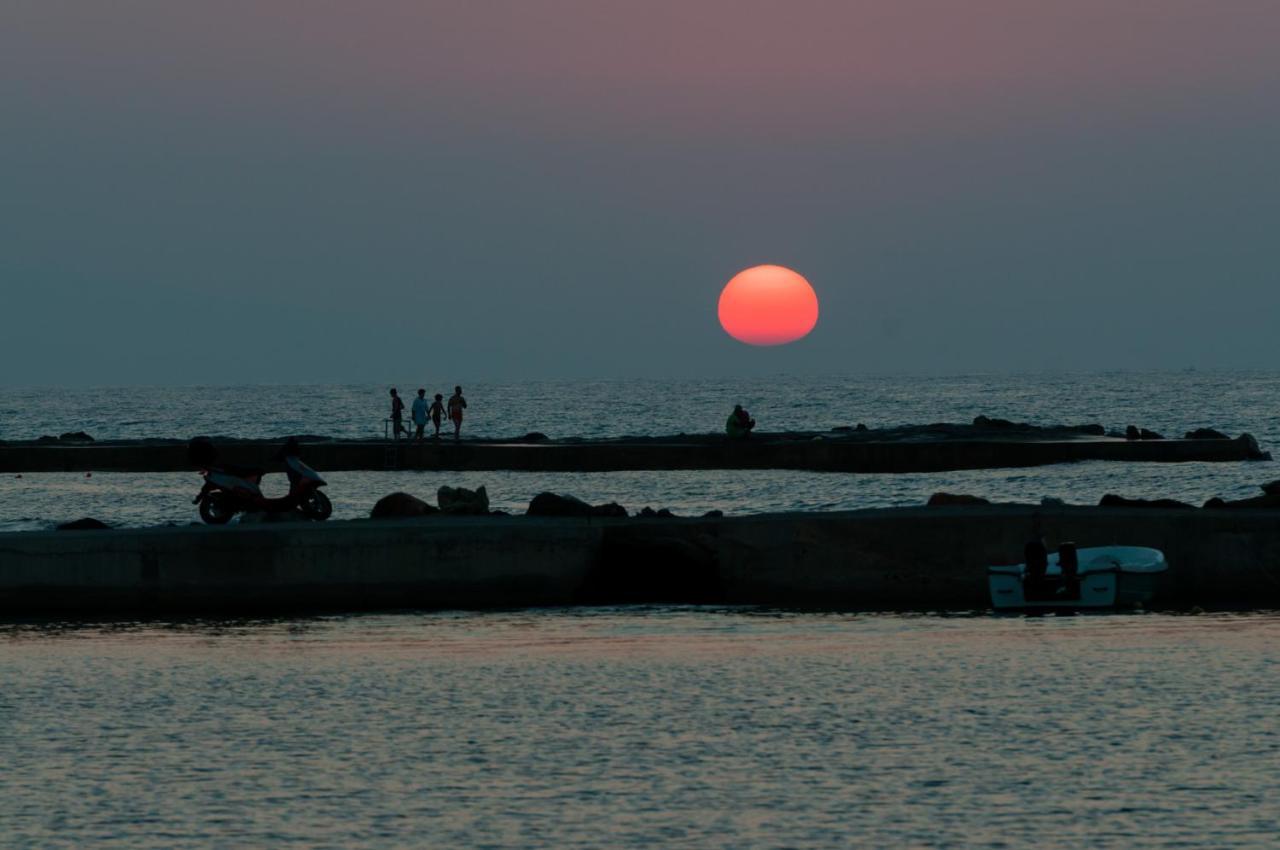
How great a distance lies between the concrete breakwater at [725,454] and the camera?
5209 cm

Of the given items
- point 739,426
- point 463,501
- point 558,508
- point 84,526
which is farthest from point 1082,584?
point 739,426

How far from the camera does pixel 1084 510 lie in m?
22.4

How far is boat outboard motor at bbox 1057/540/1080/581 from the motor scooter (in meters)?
10.2

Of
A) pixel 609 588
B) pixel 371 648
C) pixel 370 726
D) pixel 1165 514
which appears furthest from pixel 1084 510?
pixel 370 726

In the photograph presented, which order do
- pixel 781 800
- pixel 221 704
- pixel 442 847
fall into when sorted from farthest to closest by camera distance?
pixel 221 704, pixel 781 800, pixel 442 847

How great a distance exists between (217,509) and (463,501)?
3.39m

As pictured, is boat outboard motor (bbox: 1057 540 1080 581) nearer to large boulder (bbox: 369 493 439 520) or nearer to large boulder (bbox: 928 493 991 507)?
large boulder (bbox: 928 493 991 507)

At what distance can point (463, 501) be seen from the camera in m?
25.9

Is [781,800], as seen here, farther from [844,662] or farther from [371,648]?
[371,648]

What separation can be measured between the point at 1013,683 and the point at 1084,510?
7.82 m

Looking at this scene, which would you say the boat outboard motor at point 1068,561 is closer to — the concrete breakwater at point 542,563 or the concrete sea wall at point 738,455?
the concrete breakwater at point 542,563

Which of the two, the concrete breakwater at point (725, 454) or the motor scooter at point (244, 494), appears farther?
the concrete breakwater at point (725, 454)

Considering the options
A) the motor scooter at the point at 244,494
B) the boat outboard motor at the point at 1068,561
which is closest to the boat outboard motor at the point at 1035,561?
the boat outboard motor at the point at 1068,561

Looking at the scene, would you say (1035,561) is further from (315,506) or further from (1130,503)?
(315,506)
